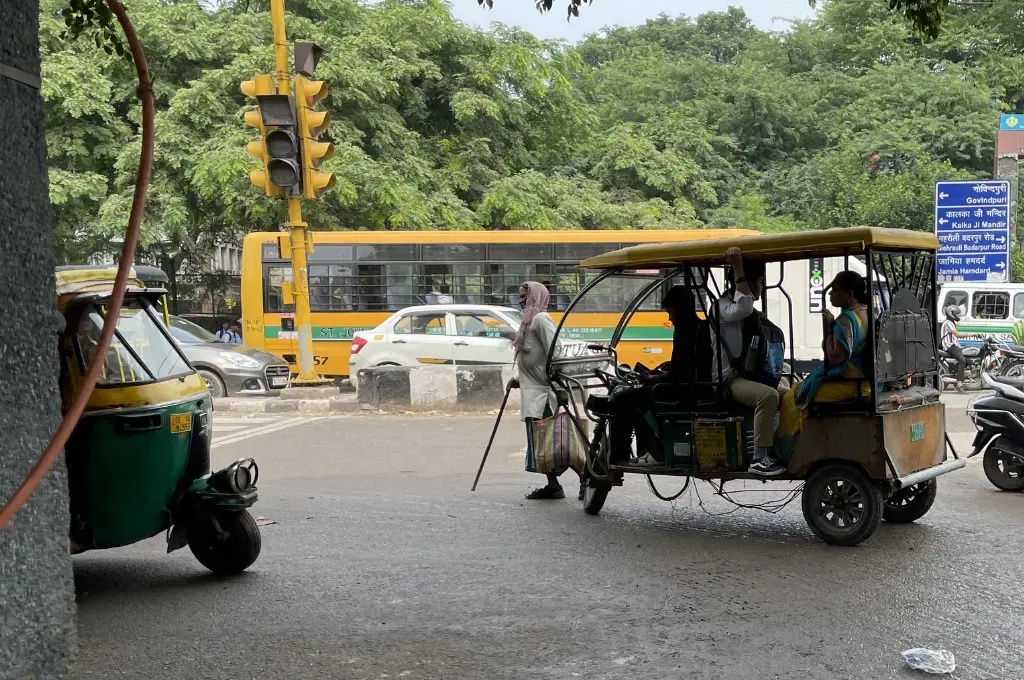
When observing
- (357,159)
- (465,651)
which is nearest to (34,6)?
(465,651)

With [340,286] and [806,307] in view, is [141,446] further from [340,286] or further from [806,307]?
[806,307]

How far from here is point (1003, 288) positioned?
750 inches

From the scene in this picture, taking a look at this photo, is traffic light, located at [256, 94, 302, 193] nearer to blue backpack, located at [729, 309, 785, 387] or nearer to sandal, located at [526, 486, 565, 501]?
sandal, located at [526, 486, 565, 501]

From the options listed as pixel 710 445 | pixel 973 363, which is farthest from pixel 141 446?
pixel 973 363

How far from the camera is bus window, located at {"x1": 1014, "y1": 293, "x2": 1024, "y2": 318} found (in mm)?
19000

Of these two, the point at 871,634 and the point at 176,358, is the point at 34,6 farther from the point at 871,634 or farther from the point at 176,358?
the point at 871,634

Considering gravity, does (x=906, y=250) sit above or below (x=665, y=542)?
above

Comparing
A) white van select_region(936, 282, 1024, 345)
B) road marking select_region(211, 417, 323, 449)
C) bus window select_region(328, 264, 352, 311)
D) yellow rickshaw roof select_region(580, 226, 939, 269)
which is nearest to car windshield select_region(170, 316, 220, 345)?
road marking select_region(211, 417, 323, 449)

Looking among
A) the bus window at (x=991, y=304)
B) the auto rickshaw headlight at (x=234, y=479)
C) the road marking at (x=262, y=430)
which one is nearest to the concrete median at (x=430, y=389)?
the road marking at (x=262, y=430)

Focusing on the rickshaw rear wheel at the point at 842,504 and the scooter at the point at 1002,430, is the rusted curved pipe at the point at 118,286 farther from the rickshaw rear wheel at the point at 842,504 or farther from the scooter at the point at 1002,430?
the scooter at the point at 1002,430

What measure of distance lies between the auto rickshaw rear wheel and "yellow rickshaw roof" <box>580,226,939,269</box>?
10.0ft

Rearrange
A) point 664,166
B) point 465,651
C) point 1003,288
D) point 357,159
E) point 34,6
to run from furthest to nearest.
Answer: point 664,166 < point 357,159 < point 1003,288 < point 465,651 < point 34,6

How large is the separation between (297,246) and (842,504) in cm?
963

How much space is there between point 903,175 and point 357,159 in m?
12.7
